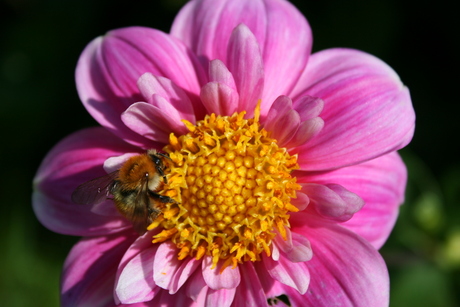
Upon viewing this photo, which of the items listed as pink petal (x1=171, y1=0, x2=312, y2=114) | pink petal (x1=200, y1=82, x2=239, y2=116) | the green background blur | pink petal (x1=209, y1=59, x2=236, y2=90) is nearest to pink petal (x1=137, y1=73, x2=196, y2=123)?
pink petal (x1=200, y1=82, x2=239, y2=116)

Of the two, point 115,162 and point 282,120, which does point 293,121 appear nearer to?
point 282,120

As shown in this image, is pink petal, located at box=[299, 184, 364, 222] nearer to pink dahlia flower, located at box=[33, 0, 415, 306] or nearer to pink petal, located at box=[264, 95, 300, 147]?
pink dahlia flower, located at box=[33, 0, 415, 306]

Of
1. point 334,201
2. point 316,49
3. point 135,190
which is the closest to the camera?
point 334,201

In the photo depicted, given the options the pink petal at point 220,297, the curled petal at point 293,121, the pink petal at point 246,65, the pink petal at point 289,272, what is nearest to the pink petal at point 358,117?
the curled petal at point 293,121

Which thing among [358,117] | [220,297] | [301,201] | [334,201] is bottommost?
[220,297]

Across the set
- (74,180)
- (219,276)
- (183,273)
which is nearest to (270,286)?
(219,276)

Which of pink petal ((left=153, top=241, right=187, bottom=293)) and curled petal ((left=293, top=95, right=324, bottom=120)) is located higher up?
curled petal ((left=293, top=95, right=324, bottom=120))
